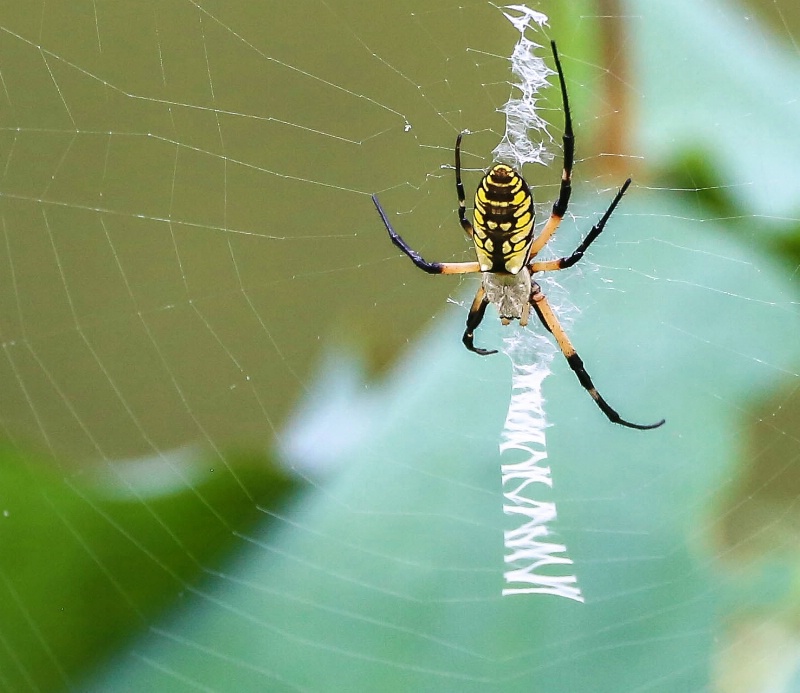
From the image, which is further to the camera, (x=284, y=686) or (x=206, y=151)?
(x=206, y=151)

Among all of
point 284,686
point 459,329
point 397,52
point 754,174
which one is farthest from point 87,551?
point 397,52

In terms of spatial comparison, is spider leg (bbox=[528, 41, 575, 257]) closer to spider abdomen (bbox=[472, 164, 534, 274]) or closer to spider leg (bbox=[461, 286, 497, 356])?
spider abdomen (bbox=[472, 164, 534, 274])

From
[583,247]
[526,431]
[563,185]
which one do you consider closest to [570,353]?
[526,431]

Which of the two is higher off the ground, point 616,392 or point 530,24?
point 530,24

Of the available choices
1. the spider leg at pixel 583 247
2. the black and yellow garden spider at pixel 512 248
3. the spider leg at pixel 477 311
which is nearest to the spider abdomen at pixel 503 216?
the black and yellow garden spider at pixel 512 248

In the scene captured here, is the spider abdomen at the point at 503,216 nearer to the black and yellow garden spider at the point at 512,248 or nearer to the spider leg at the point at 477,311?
the black and yellow garden spider at the point at 512,248

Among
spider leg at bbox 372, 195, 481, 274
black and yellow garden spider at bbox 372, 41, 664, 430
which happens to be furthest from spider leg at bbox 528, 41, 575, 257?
spider leg at bbox 372, 195, 481, 274

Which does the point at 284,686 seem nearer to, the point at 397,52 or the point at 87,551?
the point at 87,551
